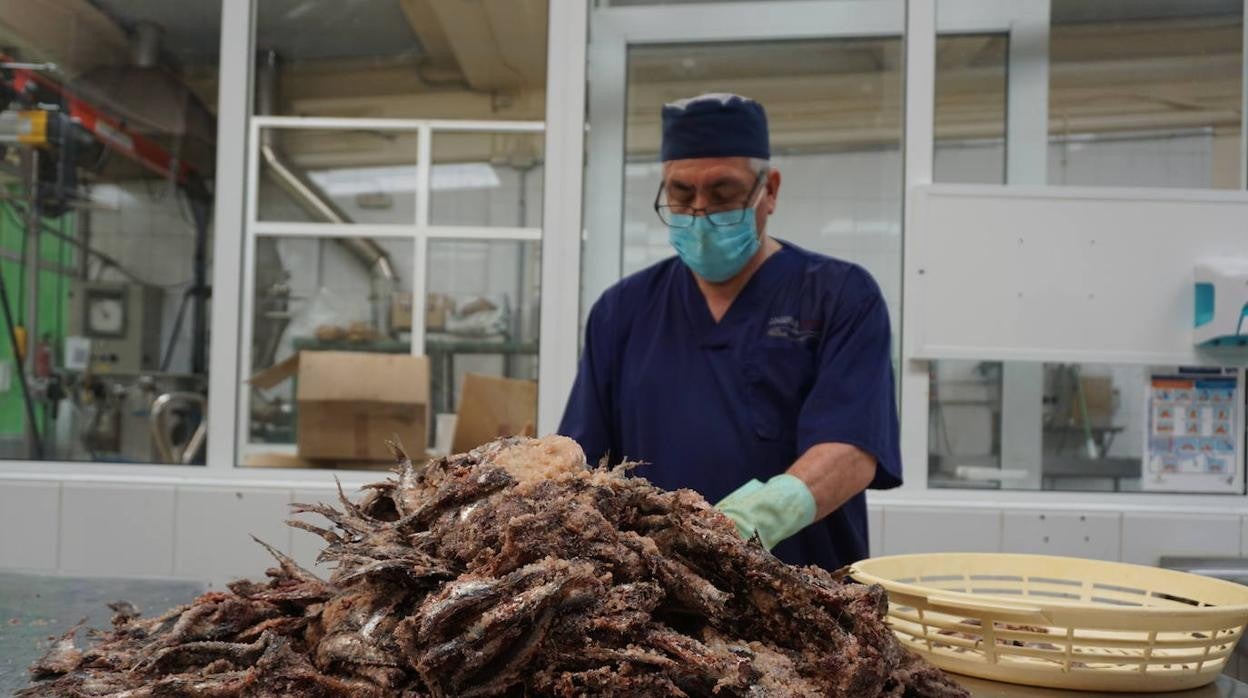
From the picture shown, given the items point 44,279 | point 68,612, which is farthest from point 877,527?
point 44,279

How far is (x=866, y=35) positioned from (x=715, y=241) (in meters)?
2.26

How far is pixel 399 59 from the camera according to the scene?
421 cm

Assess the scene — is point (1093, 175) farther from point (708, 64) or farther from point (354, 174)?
point (354, 174)

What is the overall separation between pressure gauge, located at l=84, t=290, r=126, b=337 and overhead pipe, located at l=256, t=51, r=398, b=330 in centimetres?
92

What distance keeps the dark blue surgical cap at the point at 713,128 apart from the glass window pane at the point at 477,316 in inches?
69.9

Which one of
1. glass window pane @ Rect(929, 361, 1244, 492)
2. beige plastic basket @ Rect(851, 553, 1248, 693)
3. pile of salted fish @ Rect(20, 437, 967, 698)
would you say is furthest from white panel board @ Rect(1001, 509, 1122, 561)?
pile of salted fish @ Rect(20, 437, 967, 698)

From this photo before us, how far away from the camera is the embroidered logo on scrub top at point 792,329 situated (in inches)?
82.4

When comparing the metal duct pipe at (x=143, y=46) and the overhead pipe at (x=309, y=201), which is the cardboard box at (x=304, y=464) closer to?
the overhead pipe at (x=309, y=201)

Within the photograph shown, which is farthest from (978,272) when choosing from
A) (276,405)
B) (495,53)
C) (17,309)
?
(17,309)

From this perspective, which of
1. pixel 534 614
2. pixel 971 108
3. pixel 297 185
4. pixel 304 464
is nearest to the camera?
pixel 534 614

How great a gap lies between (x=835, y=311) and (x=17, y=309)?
370 cm

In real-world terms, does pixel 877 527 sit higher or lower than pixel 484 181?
lower

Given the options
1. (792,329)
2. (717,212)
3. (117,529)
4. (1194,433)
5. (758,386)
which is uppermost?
(717,212)

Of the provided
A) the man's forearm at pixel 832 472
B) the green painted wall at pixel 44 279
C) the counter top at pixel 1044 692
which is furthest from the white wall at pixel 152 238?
the counter top at pixel 1044 692
